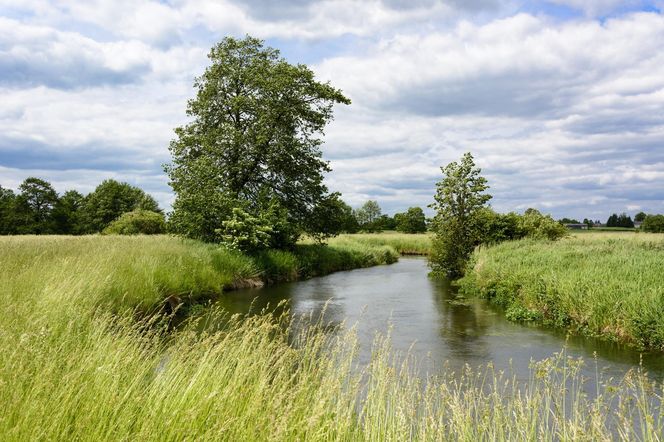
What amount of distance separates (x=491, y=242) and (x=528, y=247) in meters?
4.97

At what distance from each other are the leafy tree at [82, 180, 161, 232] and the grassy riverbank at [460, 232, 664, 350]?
222 feet

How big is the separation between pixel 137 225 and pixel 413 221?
246ft

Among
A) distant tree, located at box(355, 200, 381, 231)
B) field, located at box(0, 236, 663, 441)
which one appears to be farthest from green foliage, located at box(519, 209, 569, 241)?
distant tree, located at box(355, 200, 381, 231)

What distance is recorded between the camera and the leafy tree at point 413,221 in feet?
377

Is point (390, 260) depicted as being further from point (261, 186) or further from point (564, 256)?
point (564, 256)

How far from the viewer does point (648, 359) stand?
10969 millimetres

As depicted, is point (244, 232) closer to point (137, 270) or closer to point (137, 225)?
point (137, 270)

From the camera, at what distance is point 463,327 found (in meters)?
15.1

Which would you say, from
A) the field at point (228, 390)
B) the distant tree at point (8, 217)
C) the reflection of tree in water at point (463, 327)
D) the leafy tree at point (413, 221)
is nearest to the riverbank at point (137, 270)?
the field at point (228, 390)

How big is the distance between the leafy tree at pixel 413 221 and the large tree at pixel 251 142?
8317 centimetres

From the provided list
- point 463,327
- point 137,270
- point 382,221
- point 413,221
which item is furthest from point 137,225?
point 382,221

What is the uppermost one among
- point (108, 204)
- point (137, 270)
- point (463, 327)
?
point (108, 204)

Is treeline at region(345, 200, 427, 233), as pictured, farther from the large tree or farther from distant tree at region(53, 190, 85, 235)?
the large tree

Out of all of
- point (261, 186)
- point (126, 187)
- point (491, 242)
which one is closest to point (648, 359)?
point (491, 242)
